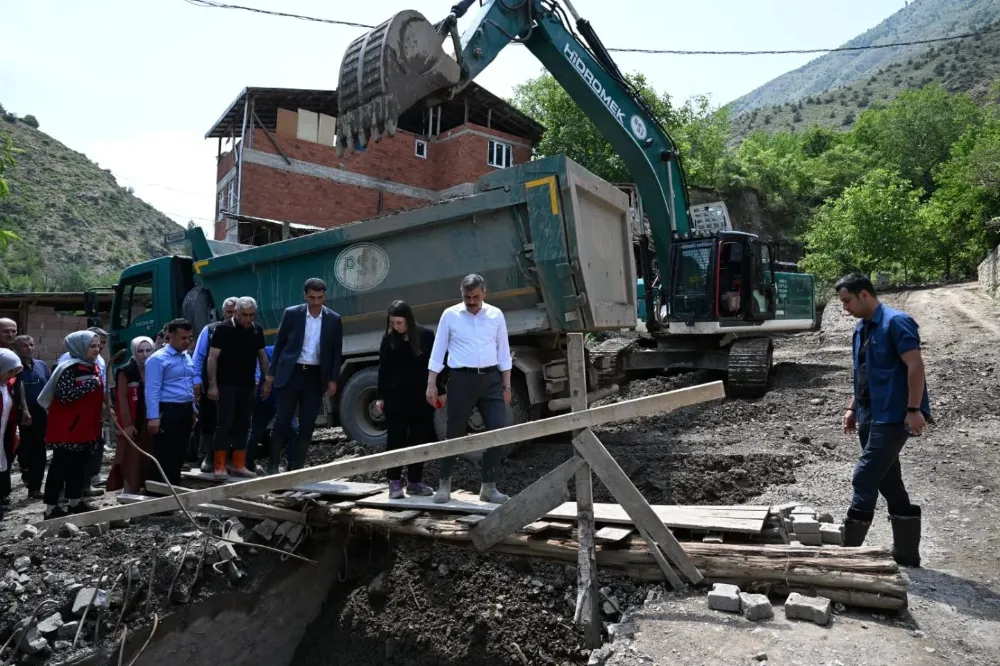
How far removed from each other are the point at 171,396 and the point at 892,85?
3829 inches

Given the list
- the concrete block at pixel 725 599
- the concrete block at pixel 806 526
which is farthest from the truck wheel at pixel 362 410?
the concrete block at pixel 725 599

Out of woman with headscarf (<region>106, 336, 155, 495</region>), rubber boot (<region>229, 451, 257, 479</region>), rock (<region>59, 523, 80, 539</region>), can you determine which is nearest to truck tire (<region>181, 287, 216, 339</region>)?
Result: woman with headscarf (<region>106, 336, 155, 495</region>)

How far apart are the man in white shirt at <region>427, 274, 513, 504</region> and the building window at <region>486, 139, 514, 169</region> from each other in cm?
2061

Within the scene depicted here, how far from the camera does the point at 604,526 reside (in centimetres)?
394

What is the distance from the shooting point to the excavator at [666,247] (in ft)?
26.5

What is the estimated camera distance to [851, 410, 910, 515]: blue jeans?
11.8 ft

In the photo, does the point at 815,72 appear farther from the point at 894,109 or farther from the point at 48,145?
the point at 48,145

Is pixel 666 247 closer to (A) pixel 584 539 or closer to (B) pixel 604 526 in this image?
(B) pixel 604 526

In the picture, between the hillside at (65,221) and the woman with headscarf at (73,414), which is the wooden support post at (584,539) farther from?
the hillside at (65,221)

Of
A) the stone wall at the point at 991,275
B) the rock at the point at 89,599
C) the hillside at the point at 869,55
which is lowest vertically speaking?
the rock at the point at 89,599

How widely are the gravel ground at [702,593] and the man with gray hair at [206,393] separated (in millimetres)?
1175

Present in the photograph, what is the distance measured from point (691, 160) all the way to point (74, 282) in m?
29.4

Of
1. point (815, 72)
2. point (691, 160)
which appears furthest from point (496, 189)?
point (815, 72)

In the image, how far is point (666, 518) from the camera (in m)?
3.92
